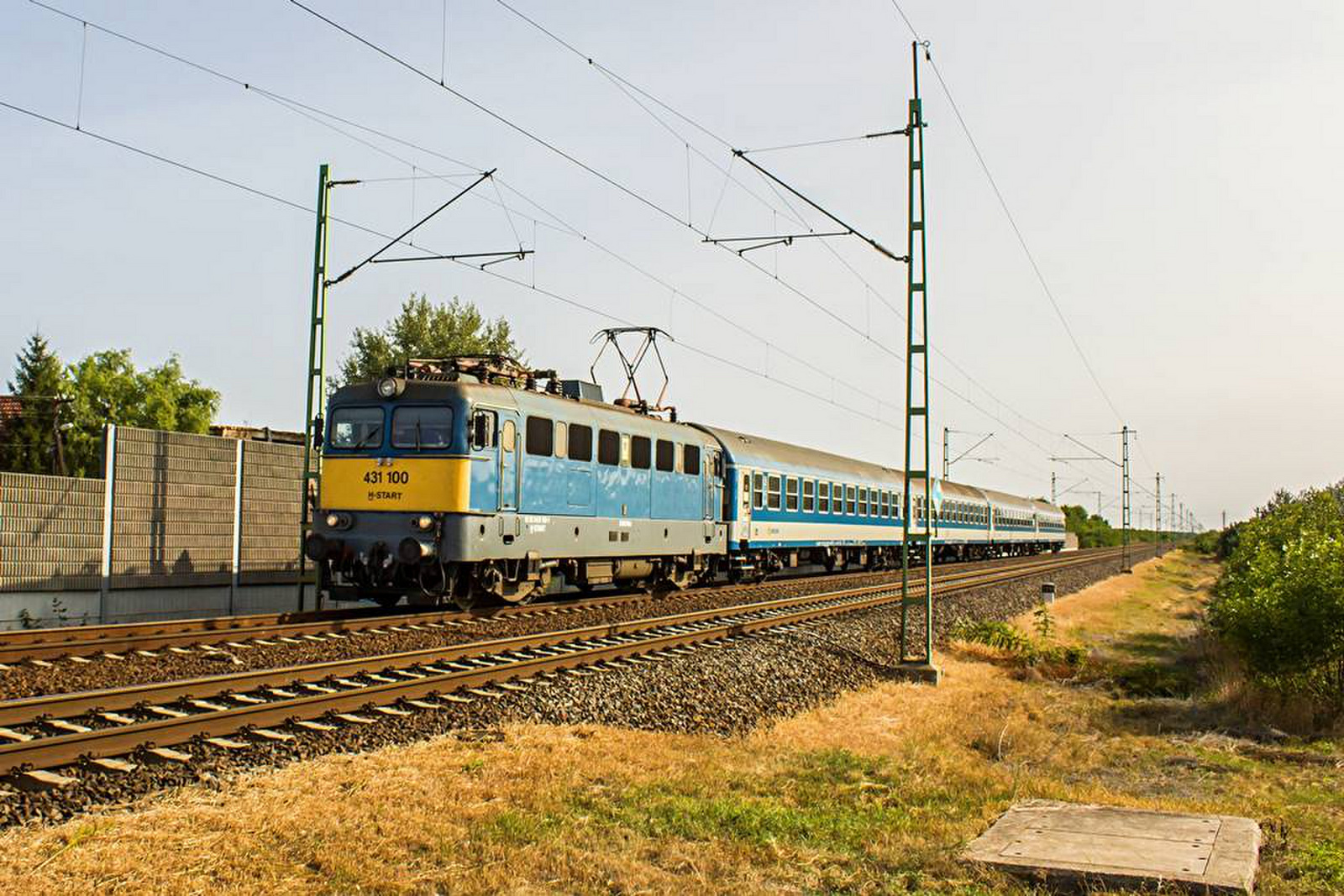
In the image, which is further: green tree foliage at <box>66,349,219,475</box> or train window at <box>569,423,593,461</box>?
green tree foliage at <box>66,349,219,475</box>

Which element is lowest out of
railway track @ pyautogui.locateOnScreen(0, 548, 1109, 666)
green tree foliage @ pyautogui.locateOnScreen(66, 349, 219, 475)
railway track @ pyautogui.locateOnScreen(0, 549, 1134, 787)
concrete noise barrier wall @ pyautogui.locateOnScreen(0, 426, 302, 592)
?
railway track @ pyautogui.locateOnScreen(0, 549, 1134, 787)

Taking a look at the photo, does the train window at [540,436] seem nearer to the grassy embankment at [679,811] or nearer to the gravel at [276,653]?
the gravel at [276,653]

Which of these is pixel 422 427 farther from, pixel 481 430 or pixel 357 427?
pixel 357 427

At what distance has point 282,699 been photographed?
9.75 metres

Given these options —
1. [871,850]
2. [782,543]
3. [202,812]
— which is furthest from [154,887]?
[782,543]

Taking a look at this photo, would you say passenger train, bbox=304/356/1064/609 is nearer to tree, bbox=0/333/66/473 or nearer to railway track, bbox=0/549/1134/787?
railway track, bbox=0/549/1134/787

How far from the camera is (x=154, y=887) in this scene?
17.8 feet

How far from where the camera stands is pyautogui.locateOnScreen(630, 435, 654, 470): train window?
21047mm

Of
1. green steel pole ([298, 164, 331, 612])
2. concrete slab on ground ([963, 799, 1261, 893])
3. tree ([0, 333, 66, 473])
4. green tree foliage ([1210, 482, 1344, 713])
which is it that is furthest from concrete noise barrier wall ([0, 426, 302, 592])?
tree ([0, 333, 66, 473])

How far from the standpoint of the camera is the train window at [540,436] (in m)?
17.6

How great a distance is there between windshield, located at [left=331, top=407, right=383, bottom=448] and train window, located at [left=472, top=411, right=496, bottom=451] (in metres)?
1.61

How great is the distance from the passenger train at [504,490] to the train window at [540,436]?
3 centimetres

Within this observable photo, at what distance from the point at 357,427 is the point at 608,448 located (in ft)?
15.6

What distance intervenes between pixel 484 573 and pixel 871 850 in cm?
1116
